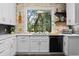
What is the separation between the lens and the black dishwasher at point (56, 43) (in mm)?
6250

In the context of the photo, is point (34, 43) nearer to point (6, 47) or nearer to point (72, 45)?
point (72, 45)

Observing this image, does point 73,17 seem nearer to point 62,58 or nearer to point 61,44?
point 61,44

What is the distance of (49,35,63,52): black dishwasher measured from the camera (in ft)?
20.5

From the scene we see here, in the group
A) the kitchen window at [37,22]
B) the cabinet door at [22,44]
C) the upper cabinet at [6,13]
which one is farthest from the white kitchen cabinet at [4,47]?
the kitchen window at [37,22]

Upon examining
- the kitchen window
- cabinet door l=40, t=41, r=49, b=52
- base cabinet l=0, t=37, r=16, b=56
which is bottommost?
cabinet door l=40, t=41, r=49, b=52

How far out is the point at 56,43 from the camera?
6.29 meters

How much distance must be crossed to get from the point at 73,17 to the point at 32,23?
2.11 meters

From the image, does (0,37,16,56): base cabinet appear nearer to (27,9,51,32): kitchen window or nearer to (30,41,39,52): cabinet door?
(30,41,39,52): cabinet door

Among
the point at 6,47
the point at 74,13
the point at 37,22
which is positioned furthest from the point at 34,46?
the point at 6,47

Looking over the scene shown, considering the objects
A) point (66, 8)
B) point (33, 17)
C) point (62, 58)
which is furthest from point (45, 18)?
point (62, 58)

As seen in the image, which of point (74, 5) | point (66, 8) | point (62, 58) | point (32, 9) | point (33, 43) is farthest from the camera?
point (32, 9)

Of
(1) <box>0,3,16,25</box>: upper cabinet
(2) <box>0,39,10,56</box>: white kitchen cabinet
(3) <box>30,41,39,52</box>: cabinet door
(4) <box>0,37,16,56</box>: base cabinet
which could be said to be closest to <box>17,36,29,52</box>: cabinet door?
(3) <box>30,41,39,52</box>: cabinet door

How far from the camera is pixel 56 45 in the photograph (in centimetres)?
630

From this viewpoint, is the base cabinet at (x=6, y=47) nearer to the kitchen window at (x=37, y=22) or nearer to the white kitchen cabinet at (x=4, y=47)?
the white kitchen cabinet at (x=4, y=47)
